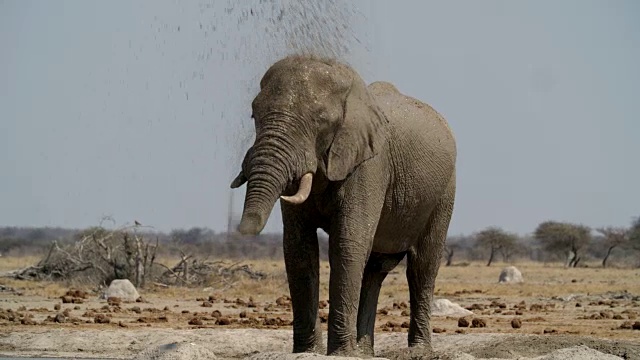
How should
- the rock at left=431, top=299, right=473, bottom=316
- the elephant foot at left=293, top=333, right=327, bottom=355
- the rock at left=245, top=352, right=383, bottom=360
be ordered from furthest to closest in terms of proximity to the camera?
the rock at left=431, top=299, right=473, bottom=316
the elephant foot at left=293, top=333, right=327, bottom=355
the rock at left=245, top=352, right=383, bottom=360

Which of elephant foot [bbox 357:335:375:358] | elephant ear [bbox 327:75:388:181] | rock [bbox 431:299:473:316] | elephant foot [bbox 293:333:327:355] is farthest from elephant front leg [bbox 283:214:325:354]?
rock [bbox 431:299:473:316]

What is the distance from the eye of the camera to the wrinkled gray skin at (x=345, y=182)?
31.6ft

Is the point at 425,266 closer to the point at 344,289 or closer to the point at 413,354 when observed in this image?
the point at 413,354

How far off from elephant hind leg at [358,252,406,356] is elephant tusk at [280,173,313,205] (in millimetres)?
2835

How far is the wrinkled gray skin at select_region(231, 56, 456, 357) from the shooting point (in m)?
9.63

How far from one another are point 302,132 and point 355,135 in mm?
689

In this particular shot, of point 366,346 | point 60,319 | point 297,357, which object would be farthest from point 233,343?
point 60,319

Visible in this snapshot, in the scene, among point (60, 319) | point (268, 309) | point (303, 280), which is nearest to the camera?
point (303, 280)

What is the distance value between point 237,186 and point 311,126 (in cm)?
78

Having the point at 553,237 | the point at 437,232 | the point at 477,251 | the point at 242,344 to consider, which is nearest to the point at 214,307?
the point at 242,344

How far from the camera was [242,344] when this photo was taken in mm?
14305

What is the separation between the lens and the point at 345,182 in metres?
10.3

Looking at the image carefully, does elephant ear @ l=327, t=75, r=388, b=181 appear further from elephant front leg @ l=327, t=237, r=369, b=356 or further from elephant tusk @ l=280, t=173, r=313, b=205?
elephant front leg @ l=327, t=237, r=369, b=356

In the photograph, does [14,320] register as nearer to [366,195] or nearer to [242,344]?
[242,344]
